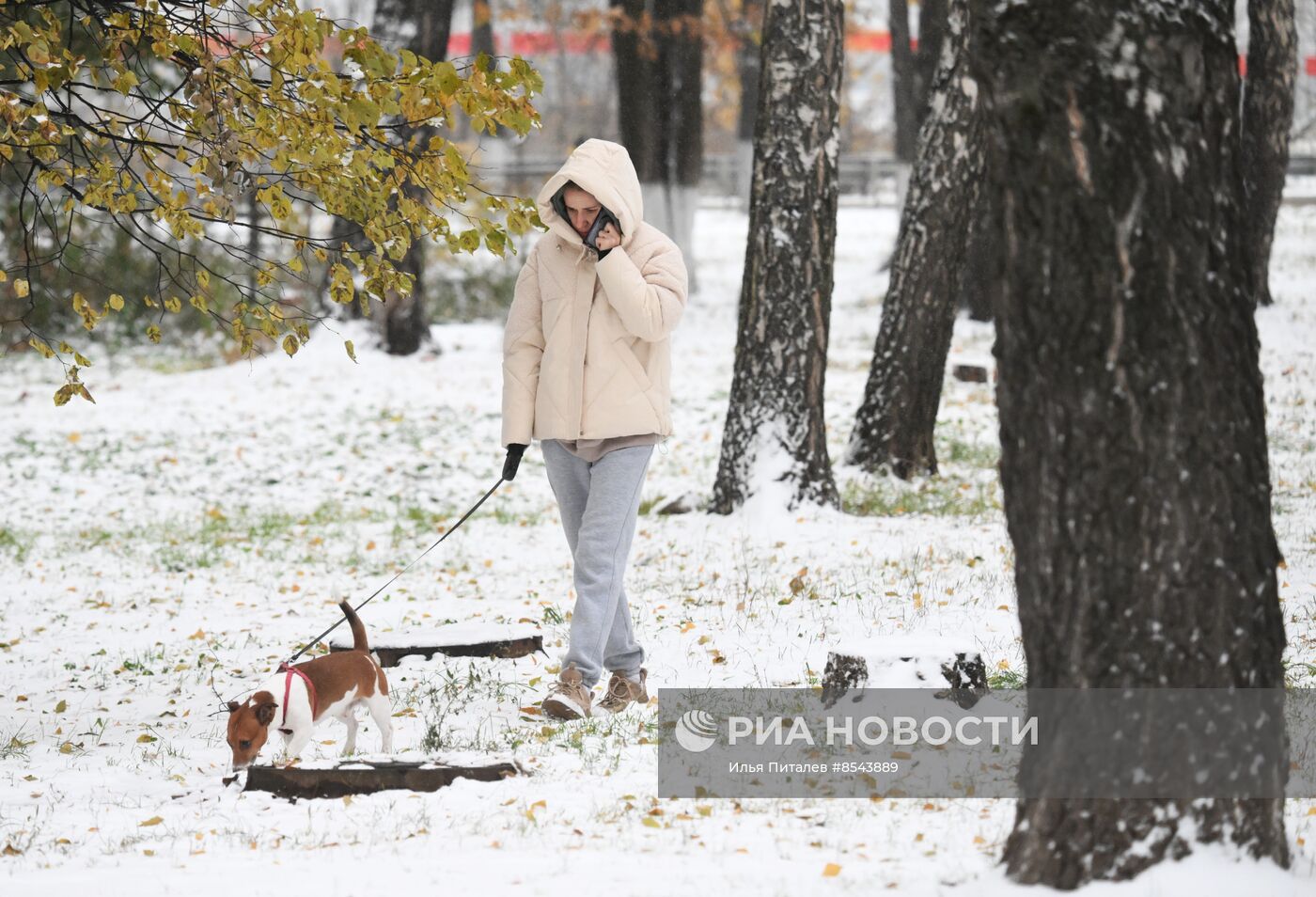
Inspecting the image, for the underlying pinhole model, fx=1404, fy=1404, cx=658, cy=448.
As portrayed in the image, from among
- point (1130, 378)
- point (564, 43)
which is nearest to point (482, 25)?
point (564, 43)

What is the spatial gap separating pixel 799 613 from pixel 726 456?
7.64ft

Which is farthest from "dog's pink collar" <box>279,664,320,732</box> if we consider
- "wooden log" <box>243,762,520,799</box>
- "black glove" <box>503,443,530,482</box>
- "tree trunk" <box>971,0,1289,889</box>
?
"tree trunk" <box>971,0,1289,889</box>

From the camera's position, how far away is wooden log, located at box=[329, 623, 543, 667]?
6227mm

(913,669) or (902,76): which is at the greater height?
(902,76)

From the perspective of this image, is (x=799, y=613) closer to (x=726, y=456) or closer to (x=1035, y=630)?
(x=726, y=456)

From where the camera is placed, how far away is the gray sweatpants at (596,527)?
5070mm

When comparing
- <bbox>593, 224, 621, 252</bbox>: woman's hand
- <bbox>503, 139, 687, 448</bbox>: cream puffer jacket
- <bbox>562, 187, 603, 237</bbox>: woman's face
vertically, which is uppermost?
<bbox>562, 187, 603, 237</bbox>: woman's face

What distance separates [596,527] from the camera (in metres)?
5.07

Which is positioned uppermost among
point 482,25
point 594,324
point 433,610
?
point 482,25

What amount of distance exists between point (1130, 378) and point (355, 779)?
261 cm

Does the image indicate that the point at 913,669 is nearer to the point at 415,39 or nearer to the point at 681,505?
the point at 681,505

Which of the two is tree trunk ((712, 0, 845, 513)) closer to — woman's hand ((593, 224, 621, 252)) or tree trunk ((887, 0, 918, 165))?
woman's hand ((593, 224, 621, 252))

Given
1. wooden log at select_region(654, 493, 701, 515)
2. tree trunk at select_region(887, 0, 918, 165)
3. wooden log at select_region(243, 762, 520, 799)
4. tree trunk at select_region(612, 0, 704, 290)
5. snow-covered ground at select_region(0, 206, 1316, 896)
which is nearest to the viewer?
snow-covered ground at select_region(0, 206, 1316, 896)

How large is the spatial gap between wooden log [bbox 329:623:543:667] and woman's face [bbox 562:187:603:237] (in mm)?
2059
